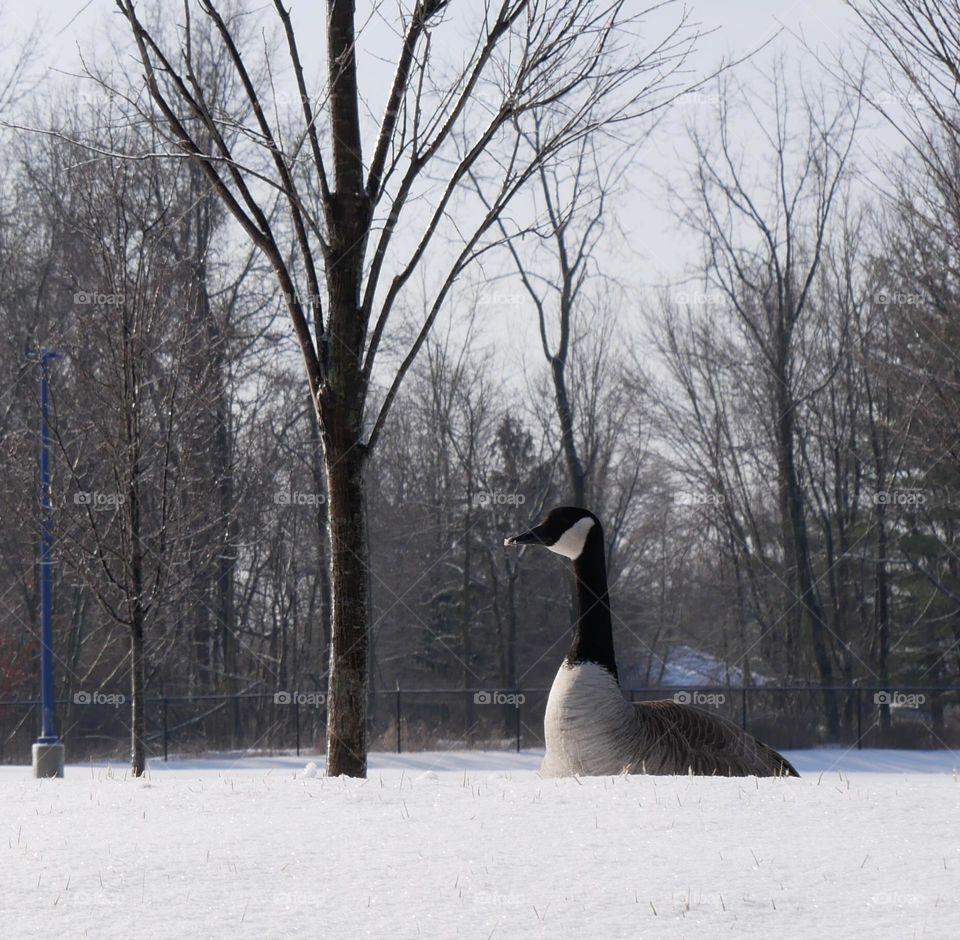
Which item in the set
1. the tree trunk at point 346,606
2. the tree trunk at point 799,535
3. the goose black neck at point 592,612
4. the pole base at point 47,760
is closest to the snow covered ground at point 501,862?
the goose black neck at point 592,612

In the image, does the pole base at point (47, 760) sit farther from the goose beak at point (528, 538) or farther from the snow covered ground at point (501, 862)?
the snow covered ground at point (501, 862)

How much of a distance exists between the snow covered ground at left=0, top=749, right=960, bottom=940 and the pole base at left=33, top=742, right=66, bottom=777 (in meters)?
11.5

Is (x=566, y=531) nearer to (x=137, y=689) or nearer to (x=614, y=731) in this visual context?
(x=614, y=731)

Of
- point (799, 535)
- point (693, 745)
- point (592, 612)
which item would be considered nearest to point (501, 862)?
point (693, 745)

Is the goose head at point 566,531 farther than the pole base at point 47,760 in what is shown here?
No

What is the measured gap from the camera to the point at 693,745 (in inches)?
313

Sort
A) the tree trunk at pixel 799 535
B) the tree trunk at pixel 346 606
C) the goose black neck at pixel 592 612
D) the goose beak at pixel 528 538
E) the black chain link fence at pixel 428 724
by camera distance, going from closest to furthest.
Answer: the goose black neck at pixel 592 612 < the tree trunk at pixel 346 606 < the goose beak at pixel 528 538 < the black chain link fence at pixel 428 724 < the tree trunk at pixel 799 535

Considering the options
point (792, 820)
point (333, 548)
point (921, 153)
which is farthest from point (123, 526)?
point (792, 820)

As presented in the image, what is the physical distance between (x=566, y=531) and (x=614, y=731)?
1.86 m

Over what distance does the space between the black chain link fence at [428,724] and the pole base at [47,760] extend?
856 centimetres

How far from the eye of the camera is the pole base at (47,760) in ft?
57.0

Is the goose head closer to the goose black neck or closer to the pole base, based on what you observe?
the goose black neck

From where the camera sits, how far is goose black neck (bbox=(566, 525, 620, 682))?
8109 millimetres

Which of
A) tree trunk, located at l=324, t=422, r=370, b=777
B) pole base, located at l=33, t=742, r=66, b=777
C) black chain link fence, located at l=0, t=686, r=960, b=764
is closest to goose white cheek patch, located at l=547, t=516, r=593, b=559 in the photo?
tree trunk, located at l=324, t=422, r=370, b=777
